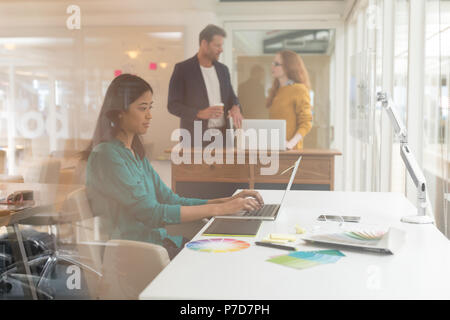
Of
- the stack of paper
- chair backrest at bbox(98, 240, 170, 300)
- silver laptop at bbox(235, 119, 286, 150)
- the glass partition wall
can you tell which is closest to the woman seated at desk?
chair backrest at bbox(98, 240, 170, 300)

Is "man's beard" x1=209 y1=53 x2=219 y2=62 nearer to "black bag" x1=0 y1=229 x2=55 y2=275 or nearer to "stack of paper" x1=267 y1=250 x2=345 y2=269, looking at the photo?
"black bag" x1=0 y1=229 x2=55 y2=275

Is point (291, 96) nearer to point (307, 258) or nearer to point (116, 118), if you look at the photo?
point (116, 118)

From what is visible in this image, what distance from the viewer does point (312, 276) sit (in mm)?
1036

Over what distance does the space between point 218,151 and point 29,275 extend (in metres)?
1.40

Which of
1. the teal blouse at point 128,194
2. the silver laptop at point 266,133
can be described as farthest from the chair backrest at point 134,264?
the silver laptop at point 266,133

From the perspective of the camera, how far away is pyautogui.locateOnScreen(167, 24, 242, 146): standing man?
13.2ft

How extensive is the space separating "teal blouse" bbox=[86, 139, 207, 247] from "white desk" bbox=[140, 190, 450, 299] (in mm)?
508

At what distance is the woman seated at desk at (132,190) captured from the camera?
6.17 ft

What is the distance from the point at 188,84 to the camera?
4082 mm

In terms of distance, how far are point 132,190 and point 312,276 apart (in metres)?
1.02

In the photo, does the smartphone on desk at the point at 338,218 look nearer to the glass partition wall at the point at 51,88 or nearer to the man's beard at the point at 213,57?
the glass partition wall at the point at 51,88

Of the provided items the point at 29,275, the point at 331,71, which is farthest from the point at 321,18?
the point at 29,275

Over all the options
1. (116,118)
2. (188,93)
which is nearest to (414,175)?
(116,118)
